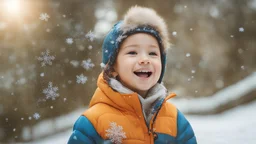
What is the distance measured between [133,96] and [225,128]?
8.24 ft

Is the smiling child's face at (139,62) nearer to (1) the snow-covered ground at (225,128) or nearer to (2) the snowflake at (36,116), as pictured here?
(1) the snow-covered ground at (225,128)

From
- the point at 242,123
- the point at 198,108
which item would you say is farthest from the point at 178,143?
the point at 198,108

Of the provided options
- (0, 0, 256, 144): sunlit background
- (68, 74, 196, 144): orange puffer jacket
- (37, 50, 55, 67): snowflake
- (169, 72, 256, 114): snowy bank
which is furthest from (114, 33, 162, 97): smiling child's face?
(169, 72, 256, 114): snowy bank

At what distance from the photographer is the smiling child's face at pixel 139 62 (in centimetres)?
190

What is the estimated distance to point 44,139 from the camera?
182 inches

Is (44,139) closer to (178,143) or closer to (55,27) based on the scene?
(55,27)

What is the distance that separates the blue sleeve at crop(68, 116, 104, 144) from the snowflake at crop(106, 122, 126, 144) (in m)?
0.07

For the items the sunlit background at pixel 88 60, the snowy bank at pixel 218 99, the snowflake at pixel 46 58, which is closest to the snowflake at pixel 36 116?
the sunlit background at pixel 88 60

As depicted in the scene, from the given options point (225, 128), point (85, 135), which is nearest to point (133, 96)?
point (85, 135)

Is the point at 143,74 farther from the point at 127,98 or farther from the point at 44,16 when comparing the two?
the point at 44,16

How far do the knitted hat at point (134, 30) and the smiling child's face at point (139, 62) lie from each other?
31 mm

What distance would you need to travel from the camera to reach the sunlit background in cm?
446

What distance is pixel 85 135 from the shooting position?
5.98ft

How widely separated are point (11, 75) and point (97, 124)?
10.1 ft
